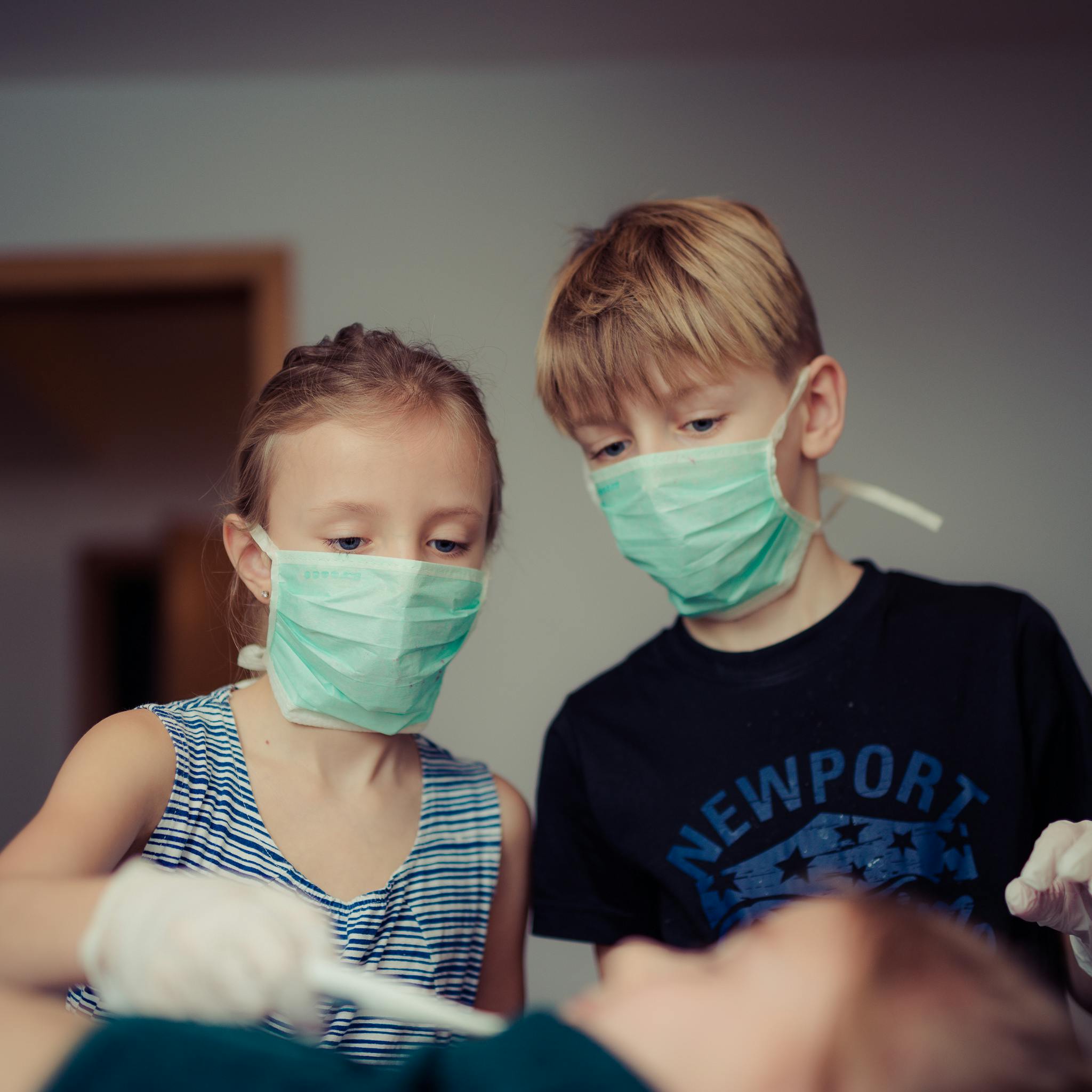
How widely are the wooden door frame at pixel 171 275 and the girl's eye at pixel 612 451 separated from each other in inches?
56.9

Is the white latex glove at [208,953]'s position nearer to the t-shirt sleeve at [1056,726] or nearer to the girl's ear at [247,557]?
the girl's ear at [247,557]

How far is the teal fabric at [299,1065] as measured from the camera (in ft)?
1.71

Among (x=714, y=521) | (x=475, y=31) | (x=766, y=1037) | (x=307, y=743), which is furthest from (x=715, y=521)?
(x=475, y=31)

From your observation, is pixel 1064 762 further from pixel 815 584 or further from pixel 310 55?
pixel 310 55

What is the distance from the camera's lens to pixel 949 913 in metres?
1.08

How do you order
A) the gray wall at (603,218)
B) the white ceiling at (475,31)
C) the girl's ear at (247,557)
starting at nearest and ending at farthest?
the girl's ear at (247,557)
the white ceiling at (475,31)
the gray wall at (603,218)

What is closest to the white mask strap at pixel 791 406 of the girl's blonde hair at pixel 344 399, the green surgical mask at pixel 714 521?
the green surgical mask at pixel 714 521

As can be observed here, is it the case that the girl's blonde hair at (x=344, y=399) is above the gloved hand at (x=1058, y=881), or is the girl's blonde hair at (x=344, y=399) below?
above

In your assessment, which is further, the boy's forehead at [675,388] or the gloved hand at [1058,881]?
the boy's forehead at [675,388]

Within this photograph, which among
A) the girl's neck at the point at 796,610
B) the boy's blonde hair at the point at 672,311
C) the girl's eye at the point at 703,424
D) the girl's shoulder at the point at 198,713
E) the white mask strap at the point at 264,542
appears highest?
the boy's blonde hair at the point at 672,311

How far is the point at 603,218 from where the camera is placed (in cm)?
253

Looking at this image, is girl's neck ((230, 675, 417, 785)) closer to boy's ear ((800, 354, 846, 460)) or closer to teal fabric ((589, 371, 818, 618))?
teal fabric ((589, 371, 818, 618))

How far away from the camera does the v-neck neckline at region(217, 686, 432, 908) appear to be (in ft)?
3.42

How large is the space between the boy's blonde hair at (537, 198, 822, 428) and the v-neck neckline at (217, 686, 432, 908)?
0.51 m
